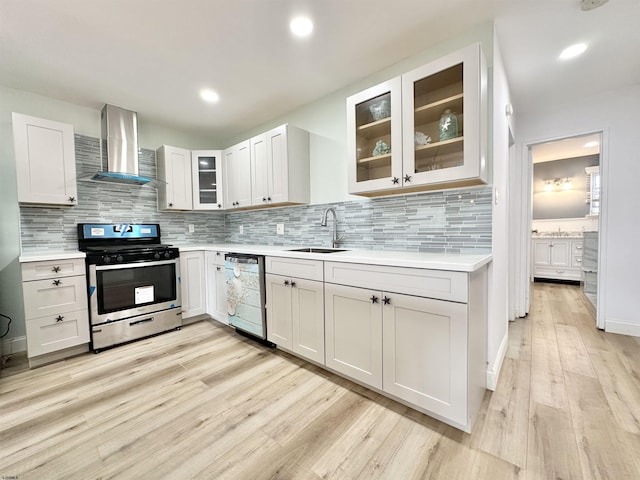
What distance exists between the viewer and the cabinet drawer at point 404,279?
137cm

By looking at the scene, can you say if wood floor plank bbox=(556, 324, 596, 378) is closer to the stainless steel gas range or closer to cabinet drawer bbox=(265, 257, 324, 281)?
cabinet drawer bbox=(265, 257, 324, 281)

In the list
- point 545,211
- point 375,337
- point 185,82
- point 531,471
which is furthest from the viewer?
point 545,211

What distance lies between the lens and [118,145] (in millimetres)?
2895

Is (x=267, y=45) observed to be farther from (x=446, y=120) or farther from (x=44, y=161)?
(x=44, y=161)

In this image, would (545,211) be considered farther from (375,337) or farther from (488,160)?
(375,337)

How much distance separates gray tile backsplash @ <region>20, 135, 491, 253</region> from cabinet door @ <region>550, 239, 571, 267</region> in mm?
4885

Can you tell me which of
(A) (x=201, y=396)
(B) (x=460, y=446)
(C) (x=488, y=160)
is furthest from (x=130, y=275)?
(C) (x=488, y=160)

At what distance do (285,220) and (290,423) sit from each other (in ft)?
7.11

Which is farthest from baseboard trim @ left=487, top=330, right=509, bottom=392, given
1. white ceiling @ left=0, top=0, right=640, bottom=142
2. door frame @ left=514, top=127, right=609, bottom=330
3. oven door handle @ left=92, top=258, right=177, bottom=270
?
oven door handle @ left=92, top=258, right=177, bottom=270

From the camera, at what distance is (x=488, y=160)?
68.3 inches

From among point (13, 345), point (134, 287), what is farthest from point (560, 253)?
point (13, 345)

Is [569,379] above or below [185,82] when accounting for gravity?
below

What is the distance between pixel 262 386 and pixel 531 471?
154 centimetres

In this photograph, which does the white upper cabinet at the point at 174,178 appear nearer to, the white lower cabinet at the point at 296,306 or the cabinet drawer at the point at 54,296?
the cabinet drawer at the point at 54,296
